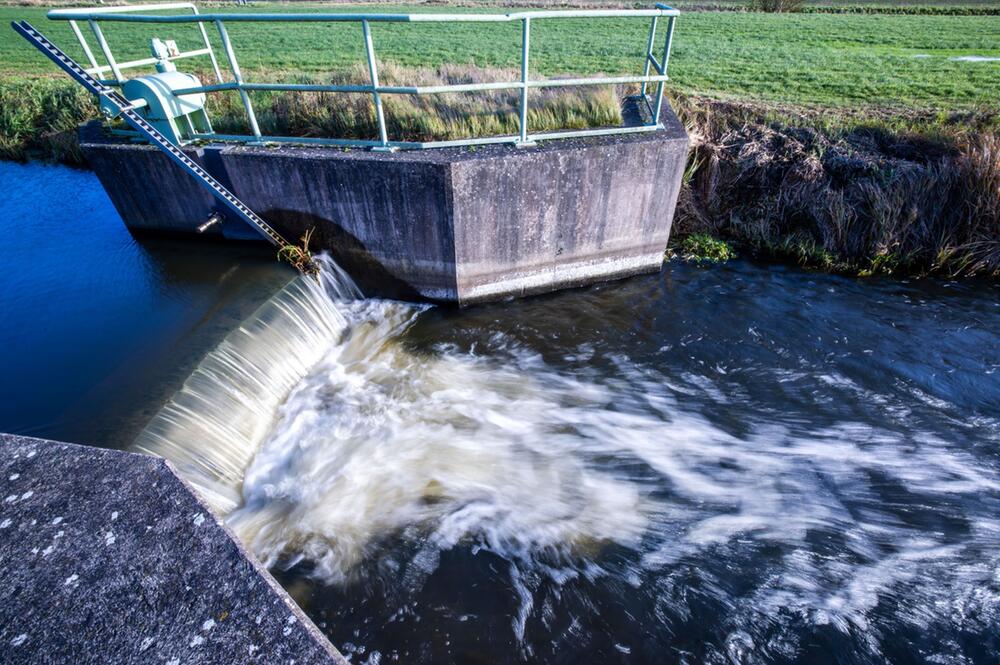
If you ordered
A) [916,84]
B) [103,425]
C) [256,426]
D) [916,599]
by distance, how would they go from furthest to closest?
1. [916,84]
2. [256,426]
3. [103,425]
4. [916,599]

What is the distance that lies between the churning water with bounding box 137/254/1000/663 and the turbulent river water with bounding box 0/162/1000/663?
0.02 m

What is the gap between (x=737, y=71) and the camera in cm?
1151

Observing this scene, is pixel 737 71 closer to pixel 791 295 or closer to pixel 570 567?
pixel 791 295

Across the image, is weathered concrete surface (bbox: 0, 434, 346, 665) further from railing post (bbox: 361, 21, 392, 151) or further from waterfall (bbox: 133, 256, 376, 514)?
railing post (bbox: 361, 21, 392, 151)

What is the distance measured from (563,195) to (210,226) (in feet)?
15.5

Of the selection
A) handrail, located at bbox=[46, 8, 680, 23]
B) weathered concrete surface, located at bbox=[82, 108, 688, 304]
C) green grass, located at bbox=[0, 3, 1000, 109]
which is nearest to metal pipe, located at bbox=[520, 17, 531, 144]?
handrail, located at bbox=[46, 8, 680, 23]

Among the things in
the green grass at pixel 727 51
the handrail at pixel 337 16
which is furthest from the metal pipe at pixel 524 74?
the green grass at pixel 727 51

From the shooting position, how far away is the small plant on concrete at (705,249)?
8.08 metres

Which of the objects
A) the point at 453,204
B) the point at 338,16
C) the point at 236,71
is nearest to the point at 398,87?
the point at 338,16

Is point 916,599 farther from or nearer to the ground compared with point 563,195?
nearer to the ground

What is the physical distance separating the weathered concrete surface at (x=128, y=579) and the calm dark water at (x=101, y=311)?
1.59m

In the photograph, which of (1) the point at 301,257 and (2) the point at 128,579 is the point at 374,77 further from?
(2) the point at 128,579

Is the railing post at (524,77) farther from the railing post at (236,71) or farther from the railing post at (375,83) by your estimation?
the railing post at (236,71)

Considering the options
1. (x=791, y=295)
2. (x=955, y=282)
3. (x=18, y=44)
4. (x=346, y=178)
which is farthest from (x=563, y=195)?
(x=18, y=44)
